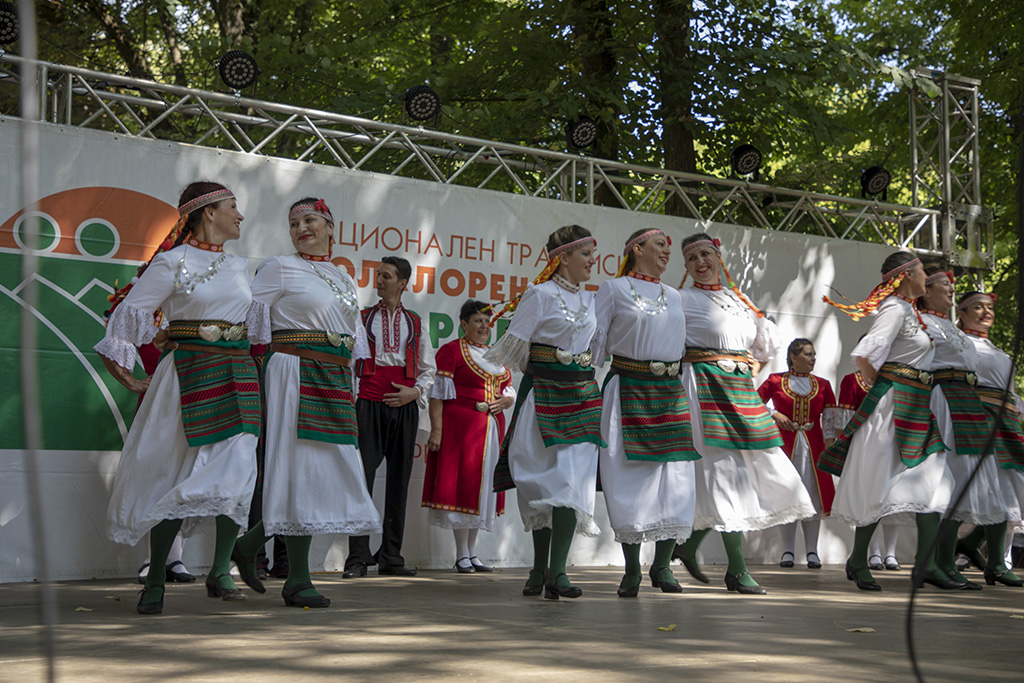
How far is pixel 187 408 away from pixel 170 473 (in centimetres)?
26

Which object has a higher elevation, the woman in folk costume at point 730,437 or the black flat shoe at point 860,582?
the woman in folk costume at point 730,437

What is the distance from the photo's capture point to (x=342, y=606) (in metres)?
4.51

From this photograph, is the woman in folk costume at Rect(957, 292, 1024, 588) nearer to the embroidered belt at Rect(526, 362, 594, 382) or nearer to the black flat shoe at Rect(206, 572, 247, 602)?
the embroidered belt at Rect(526, 362, 594, 382)

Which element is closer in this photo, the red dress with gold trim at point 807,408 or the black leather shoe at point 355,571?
the black leather shoe at point 355,571

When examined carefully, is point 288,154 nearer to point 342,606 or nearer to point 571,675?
point 342,606

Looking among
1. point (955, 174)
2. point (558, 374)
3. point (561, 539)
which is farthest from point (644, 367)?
point (955, 174)

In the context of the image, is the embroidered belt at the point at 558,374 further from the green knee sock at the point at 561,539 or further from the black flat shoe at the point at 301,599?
the black flat shoe at the point at 301,599

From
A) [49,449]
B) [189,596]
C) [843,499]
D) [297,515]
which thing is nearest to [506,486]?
[297,515]

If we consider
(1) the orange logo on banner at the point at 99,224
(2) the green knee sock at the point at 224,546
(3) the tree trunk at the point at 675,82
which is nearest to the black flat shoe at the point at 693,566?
(2) the green knee sock at the point at 224,546

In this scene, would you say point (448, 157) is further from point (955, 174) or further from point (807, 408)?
point (955, 174)

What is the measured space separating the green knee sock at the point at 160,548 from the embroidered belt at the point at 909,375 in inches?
150

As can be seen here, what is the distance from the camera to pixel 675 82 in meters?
9.97

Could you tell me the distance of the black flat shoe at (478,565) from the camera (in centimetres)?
694

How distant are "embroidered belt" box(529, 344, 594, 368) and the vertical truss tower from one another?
5.26 metres
